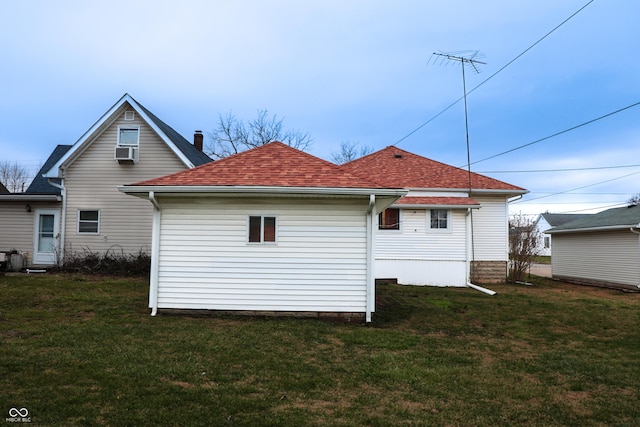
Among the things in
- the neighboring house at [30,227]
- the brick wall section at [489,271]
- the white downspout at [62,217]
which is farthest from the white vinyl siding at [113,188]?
the brick wall section at [489,271]

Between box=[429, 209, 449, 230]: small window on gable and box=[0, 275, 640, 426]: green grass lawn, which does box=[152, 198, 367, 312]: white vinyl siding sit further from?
box=[429, 209, 449, 230]: small window on gable

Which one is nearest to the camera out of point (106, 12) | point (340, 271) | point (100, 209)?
point (340, 271)

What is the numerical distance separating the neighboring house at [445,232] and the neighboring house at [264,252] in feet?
24.8

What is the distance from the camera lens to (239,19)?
41.5 ft

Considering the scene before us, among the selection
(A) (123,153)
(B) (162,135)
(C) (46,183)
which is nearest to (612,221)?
(B) (162,135)

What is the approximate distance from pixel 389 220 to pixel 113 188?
1073cm

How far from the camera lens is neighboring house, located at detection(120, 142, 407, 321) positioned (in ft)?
29.3

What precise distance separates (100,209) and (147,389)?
44.8ft

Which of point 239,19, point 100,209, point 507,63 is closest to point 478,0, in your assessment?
point 507,63

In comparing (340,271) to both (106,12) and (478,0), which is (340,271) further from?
(106,12)

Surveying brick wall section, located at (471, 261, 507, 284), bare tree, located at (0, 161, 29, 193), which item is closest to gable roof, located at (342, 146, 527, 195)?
brick wall section, located at (471, 261, 507, 284)

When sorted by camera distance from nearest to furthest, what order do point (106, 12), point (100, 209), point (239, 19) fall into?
point (106, 12)
point (239, 19)
point (100, 209)

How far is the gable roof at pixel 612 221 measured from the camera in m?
17.4

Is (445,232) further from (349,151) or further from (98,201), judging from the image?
(349,151)
